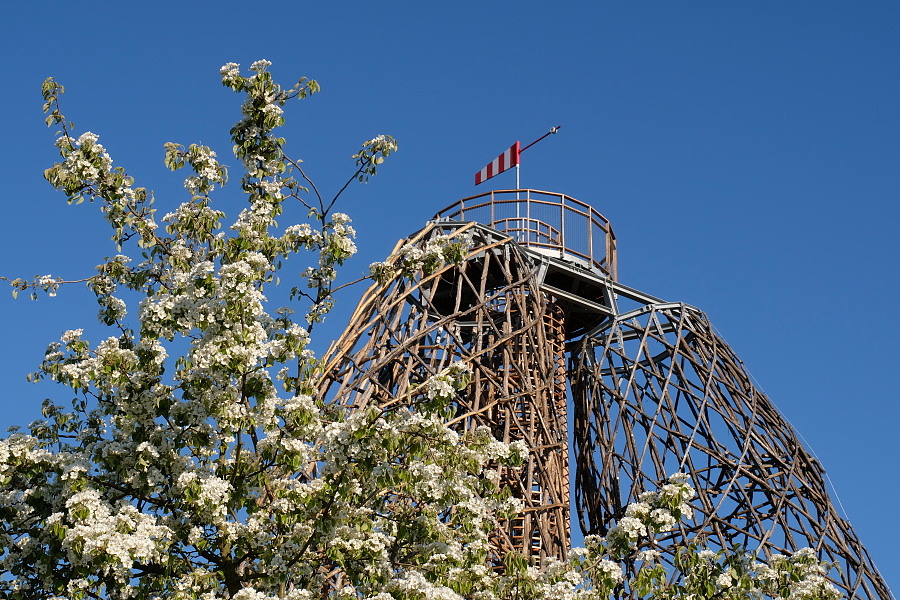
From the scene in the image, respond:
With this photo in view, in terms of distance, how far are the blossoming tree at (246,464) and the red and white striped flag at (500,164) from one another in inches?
540

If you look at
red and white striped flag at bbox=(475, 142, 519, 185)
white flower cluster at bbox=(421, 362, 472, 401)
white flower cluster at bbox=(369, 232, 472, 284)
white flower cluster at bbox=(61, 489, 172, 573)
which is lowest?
white flower cluster at bbox=(61, 489, 172, 573)

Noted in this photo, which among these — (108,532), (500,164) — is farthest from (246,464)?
(500,164)

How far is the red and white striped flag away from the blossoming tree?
1371cm

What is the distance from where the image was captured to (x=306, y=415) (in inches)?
475

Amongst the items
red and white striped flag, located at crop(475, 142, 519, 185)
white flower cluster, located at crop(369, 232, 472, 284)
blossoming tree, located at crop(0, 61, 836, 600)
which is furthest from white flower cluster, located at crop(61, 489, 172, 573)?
red and white striped flag, located at crop(475, 142, 519, 185)

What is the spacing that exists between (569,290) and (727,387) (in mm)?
3678

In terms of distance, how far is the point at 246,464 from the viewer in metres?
12.5

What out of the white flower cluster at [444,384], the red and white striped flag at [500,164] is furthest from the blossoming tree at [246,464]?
the red and white striped flag at [500,164]

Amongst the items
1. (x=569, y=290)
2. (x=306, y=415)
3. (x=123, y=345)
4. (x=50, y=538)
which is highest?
(x=569, y=290)

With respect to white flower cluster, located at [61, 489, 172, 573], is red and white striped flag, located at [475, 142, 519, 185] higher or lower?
higher

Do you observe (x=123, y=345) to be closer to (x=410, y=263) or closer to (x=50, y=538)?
(x=50, y=538)

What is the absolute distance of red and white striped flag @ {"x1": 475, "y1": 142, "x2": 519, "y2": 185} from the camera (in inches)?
1066

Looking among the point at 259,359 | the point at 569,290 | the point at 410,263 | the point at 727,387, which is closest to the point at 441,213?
the point at 569,290

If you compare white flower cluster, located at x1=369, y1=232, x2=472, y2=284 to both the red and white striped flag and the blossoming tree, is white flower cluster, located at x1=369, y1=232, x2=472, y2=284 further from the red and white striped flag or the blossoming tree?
the red and white striped flag
